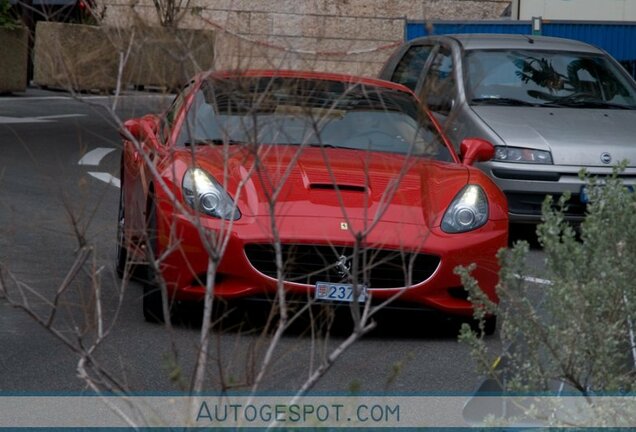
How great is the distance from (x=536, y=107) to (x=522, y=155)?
103cm

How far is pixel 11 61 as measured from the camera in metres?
23.5

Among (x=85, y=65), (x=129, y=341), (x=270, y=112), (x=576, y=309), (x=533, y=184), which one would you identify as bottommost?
(x=533, y=184)

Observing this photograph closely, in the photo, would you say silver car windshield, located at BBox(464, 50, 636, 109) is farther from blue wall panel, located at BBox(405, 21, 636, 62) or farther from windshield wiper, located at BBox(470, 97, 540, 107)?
blue wall panel, located at BBox(405, 21, 636, 62)

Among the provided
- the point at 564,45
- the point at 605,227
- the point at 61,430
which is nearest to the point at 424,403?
the point at 61,430

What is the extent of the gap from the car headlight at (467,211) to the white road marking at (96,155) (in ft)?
24.5

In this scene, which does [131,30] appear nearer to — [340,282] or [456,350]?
[340,282]

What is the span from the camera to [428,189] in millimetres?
6676

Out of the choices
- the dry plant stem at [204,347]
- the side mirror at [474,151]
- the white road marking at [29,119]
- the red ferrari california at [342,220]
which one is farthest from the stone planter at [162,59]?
the white road marking at [29,119]

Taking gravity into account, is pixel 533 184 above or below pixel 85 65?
below

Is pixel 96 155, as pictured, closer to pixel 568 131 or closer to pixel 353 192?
pixel 568 131

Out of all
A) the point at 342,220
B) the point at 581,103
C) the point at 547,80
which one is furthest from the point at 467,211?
the point at 547,80

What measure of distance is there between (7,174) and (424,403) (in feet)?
25.7

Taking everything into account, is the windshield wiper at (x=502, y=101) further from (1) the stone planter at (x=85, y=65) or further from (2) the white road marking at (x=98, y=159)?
(1) the stone planter at (x=85, y=65)

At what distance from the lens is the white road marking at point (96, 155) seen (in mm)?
14352
